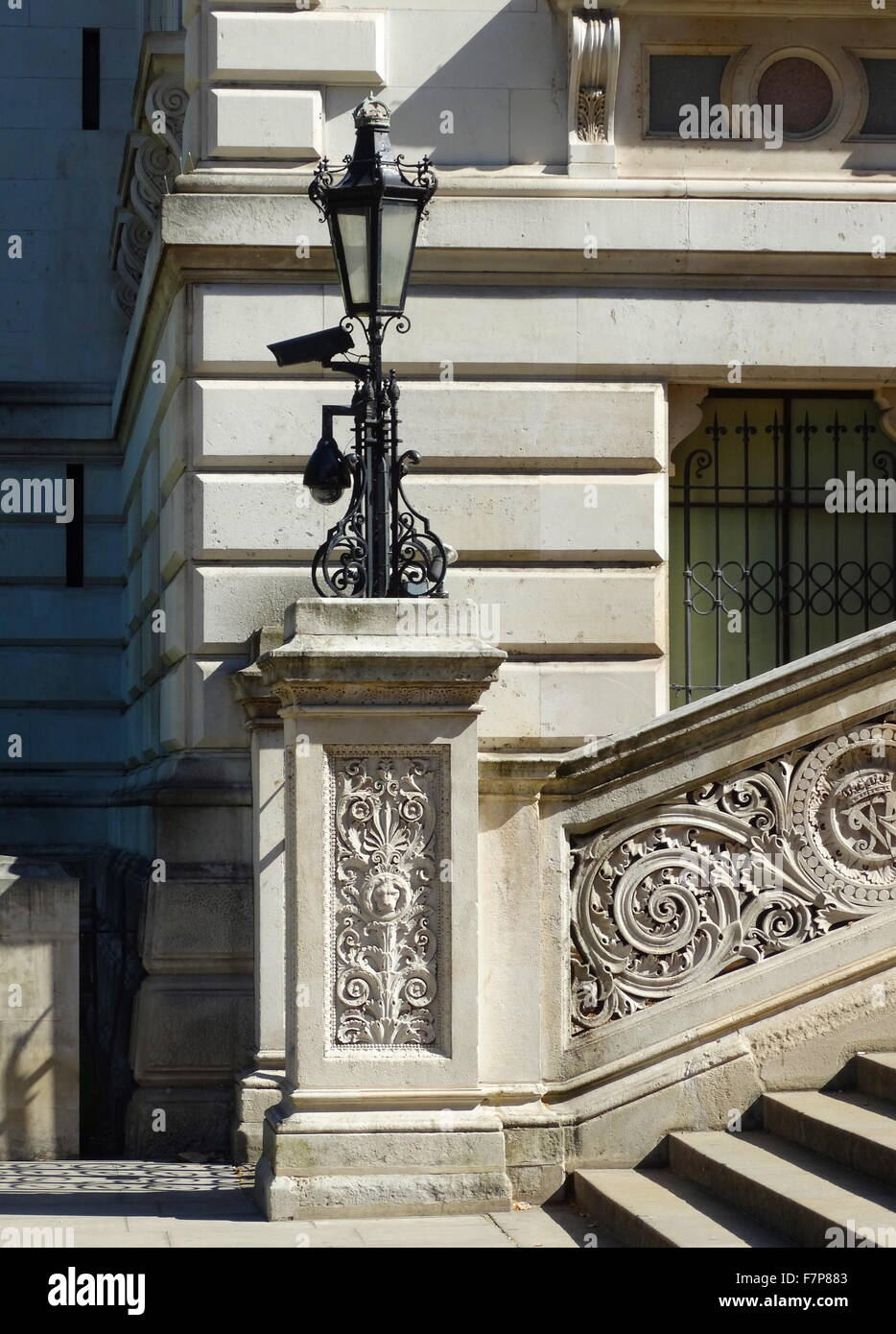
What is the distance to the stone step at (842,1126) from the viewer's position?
7543 millimetres

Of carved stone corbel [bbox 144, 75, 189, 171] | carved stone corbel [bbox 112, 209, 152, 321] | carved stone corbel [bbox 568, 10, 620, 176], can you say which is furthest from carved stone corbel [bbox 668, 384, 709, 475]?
carved stone corbel [bbox 112, 209, 152, 321]

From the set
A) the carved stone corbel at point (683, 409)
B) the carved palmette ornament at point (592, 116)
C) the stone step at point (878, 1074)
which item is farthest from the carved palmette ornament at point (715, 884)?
the carved palmette ornament at point (592, 116)

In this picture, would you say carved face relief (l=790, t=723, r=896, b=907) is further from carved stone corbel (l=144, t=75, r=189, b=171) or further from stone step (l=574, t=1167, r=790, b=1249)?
carved stone corbel (l=144, t=75, r=189, b=171)

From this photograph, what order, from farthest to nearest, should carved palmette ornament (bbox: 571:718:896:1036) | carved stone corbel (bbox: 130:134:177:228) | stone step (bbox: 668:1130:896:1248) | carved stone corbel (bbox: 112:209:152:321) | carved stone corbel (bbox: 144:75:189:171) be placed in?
carved stone corbel (bbox: 112:209:152:321), carved stone corbel (bbox: 130:134:177:228), carved stone corbel (bbox: 144:75:189:171), carved palmette ornament (bbox: 571:718:896:1036), stone step (bbox: 668:1130:896:1248)

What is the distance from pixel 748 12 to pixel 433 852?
236 inches

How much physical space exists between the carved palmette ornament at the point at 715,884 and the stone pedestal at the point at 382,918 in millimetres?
691

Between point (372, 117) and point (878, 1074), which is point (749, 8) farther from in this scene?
point (878, 1074)

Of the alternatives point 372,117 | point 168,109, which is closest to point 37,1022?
point 372,117

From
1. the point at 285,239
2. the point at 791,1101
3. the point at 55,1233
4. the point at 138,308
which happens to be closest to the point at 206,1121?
the point at 55,1233

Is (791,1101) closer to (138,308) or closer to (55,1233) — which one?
(55,1233)

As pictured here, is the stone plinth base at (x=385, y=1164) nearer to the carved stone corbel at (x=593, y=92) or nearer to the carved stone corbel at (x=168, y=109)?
the carved stone corbel at (x=593, y=92)

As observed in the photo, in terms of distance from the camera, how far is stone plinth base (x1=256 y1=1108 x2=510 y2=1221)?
8344 millimetres

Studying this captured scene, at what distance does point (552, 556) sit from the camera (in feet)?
38.5

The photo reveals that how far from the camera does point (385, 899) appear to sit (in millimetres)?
8547
